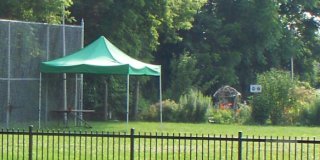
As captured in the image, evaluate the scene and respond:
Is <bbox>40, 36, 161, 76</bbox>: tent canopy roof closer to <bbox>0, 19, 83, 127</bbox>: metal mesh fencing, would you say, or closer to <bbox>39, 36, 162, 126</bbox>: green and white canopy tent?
<bbox>39, 36, 162, 126</bbox>: green and white canopy tent

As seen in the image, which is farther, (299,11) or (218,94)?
(299,11)

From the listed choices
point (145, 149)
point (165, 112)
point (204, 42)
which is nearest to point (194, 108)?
point (165, 112)

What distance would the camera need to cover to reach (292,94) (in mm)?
35406

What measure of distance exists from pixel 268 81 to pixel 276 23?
1477 centimetres

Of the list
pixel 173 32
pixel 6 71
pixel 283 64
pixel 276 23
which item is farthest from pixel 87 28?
pixel 283 64

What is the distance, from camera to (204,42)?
5128 cm

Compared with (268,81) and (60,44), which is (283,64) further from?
(60,44)

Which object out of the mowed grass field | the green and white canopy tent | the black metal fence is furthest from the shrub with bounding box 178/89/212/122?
the black metal fence

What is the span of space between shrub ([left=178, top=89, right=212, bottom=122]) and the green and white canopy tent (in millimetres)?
7142

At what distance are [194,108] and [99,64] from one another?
30.2ft

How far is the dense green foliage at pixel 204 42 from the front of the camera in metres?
35.2

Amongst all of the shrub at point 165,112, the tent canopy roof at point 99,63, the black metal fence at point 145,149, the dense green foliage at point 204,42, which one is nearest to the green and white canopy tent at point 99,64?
the tent canopy roof at point 99,63

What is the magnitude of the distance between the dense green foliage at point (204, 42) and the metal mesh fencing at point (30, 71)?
1.42m

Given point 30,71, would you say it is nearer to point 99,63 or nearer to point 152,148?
point 99,63
